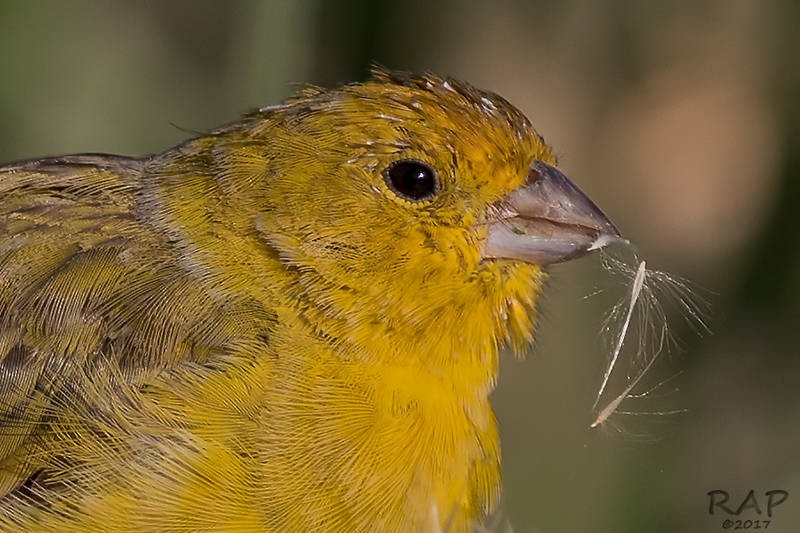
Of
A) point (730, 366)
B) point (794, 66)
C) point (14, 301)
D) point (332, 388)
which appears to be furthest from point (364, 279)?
point (794, 66)

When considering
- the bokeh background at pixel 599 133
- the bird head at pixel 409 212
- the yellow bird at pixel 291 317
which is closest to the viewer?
the yellow bird at pixel 291 317

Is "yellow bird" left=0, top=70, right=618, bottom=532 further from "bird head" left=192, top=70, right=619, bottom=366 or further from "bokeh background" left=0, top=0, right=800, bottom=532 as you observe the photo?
"bokeh background" left=0, top=0, right=800, bottom=532

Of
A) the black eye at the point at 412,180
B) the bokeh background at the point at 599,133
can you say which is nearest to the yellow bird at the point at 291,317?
the black eye at the point at 412,180

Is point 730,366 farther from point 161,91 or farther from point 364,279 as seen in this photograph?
point 161,91

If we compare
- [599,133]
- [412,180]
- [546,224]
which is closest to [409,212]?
[412,180]

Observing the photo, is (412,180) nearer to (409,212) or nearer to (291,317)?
(409,212)

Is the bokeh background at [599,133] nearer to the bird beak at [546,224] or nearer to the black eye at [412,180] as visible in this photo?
the bird beak at [546,224]
